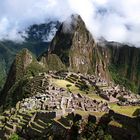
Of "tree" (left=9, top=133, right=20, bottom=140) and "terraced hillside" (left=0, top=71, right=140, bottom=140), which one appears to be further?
"tree" (left=9, top=133, right=20, bottom=140)

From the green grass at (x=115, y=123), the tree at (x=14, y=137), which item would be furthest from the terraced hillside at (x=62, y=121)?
the tree at (x=14, y=137)

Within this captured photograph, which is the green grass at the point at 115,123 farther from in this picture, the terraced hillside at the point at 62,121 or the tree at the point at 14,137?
the tree at the point at 14,137

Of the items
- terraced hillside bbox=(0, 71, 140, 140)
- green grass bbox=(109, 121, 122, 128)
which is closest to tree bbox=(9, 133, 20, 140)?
terraced hillside bbox=(0, 71, 140, 140)

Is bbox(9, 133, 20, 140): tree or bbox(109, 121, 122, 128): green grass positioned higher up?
bbox(109, 121, 122, 128): green grass

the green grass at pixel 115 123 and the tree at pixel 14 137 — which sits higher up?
the green grass at pixel 115 123

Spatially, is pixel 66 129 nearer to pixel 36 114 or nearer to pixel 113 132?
pixel 113 132

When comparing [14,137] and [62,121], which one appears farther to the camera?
[14,137]

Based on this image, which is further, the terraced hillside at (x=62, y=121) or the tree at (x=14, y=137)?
the tree at (x=14, y=137)

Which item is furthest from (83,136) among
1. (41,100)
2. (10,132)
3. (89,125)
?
(41,100)

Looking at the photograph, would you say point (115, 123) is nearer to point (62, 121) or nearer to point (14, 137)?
point (62, 121)

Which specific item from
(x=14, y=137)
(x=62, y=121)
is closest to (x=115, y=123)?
(x=62, y=121)

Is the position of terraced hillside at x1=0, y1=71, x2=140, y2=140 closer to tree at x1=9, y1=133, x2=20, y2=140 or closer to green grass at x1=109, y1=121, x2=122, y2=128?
green grass at x1=109, y1=121, x2=122, y2=128

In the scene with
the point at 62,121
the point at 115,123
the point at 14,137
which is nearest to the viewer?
the point at 115,123
